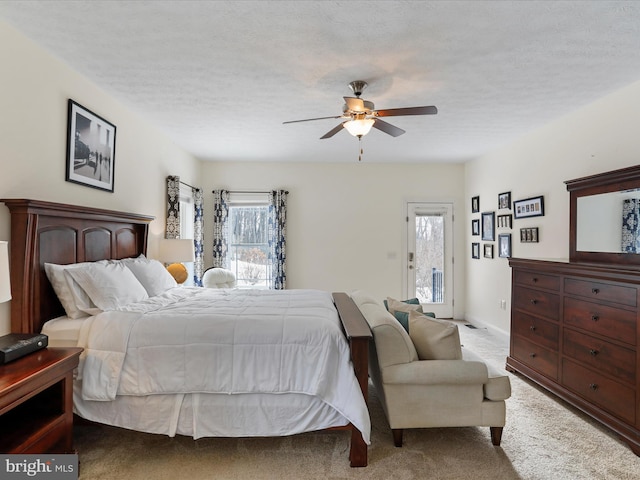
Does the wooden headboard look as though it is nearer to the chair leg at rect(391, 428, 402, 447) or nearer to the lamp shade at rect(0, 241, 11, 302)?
the lamp shade at rect(0, 241, 11, 302)

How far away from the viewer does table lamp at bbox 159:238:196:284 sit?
4.01 m

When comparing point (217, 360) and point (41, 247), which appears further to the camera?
point (41, 247)

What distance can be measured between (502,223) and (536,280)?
1727 mm

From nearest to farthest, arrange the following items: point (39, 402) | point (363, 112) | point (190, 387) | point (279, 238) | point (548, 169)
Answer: point (39, 402) < point (190, 387) < point (363, 112) < point (548, 169) < point (279, 238)

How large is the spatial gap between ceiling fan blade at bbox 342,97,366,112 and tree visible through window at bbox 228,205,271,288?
3418 millimetres

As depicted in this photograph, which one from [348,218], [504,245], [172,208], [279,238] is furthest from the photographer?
[348,218]

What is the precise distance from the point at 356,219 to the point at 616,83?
360cm

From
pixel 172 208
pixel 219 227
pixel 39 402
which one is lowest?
pixel 39 402

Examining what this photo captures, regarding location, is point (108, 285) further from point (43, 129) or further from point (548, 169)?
point (548, 169)

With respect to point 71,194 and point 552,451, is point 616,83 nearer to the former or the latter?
point 552,451

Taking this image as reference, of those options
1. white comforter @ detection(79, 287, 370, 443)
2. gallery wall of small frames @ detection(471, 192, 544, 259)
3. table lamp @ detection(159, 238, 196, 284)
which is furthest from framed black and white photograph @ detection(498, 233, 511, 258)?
table lamp @ detection(159, 238, 196, 284)

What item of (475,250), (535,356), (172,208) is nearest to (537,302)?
(535,356)

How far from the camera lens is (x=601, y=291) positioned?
2535 mm

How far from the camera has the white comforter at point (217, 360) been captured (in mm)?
2111
